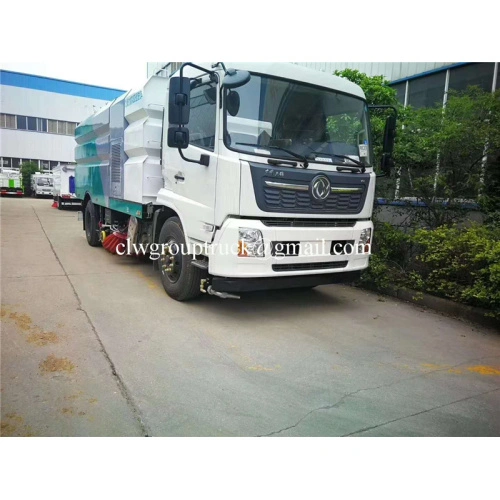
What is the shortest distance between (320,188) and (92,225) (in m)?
6.31

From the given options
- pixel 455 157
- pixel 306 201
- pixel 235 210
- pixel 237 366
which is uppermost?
pixel 455 157

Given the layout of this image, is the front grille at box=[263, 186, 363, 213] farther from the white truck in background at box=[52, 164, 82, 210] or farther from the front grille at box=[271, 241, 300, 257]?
the white truck in background at box=[52, 164, 82, 210]

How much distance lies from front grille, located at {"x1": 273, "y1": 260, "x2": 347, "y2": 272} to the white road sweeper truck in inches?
0.6

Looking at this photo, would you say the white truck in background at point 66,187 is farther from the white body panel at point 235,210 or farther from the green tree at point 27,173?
the white body panel at point 235,210

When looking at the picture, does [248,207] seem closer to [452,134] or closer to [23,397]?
[23,397]

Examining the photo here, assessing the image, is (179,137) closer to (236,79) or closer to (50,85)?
(236,79)

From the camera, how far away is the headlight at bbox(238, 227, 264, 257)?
3.99 m

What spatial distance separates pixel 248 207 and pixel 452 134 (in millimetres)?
3462

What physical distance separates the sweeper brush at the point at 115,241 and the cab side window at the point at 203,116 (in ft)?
11.0

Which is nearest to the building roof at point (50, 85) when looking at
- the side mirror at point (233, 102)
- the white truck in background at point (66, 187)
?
the white truck in background at point (66, 187)

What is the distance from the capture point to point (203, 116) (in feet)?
14.4

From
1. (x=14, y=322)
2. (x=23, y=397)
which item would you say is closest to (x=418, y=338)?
(x=23, y=397)

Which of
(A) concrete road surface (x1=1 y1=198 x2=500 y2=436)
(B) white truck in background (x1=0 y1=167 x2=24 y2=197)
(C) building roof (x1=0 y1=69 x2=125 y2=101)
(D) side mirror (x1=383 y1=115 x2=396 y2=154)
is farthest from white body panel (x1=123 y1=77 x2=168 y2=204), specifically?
(C) building roof (x1=0 y1=69 x2=125 y2=101)

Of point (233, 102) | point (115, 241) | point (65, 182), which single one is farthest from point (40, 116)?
point (233, 102)
